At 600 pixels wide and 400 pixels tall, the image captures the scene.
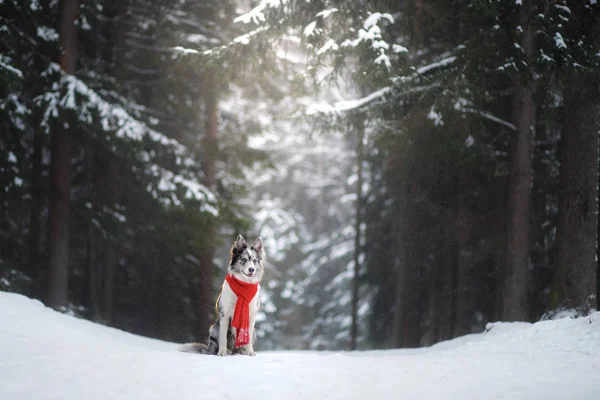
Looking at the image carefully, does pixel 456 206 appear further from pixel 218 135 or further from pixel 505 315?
pixel 218 135

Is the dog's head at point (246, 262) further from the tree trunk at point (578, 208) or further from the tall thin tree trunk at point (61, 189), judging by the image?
the tall thin tree trunk at point (61, 189)

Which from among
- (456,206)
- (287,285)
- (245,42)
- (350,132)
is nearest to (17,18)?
(245,42)

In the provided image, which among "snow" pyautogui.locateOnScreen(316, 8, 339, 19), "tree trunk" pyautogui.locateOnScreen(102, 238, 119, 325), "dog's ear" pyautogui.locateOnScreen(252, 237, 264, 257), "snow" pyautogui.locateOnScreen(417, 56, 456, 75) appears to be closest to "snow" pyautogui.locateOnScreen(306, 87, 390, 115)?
"snow" pyautogui.locateOnScreen(417, 56, 456, 75)

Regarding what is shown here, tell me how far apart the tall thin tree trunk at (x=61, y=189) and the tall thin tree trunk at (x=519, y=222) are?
1253 cm

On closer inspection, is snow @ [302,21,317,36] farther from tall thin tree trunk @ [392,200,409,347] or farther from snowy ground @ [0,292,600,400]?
tall thin tree trunk @ [392,200,409,347]

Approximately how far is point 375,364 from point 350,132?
8319 millimetres

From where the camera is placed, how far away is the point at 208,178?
18938mm

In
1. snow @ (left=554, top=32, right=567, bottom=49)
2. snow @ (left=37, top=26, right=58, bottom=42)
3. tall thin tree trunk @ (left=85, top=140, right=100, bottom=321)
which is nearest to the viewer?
snow @ (left=554, top=32, right=567, bottom=49)

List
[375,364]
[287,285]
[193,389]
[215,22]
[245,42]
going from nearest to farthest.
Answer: [193,389] → [375,364] → [245,42] → [215,22] → [287,285]

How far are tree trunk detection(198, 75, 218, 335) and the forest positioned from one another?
0.23 feet

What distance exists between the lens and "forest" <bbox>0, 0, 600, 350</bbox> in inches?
461

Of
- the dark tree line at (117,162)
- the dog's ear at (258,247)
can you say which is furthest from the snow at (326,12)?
the dog's ear at (258,247)

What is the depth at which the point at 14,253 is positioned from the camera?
19000mm

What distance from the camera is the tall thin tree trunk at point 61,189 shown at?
15.2m
